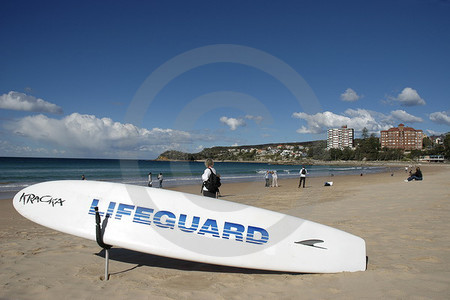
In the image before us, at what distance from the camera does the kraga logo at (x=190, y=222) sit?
425 cm

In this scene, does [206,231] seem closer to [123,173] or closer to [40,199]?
[40,199]

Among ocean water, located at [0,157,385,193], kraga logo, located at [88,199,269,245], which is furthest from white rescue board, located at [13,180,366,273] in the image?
ocean water, located at [0,157,385,193]

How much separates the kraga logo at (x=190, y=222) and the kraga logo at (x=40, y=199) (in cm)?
99

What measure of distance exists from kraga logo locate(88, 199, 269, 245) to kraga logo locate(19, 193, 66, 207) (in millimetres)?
992

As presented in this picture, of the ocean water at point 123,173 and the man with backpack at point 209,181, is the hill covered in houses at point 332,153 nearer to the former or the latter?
the ocean water at point 123,173

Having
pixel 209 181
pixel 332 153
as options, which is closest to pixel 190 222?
pixel 209 181

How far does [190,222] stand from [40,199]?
8.73 feet

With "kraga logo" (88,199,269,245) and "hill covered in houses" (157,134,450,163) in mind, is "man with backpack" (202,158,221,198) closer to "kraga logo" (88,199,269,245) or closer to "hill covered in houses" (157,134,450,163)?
"kraga logo" (88,199,269,245)

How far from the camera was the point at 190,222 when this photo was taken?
4277 millimetres

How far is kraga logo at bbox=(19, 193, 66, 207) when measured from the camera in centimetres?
475

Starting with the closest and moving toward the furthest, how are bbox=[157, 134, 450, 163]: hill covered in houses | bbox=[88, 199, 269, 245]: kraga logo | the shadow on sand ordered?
bbox=[88, 199, 269, 245]: kraga logo, the shadow on sand, bbox=[157, 134, 450, 163]: hill covered in houses

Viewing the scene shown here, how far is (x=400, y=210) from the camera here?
346 inches

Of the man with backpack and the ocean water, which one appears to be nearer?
the man with backpack

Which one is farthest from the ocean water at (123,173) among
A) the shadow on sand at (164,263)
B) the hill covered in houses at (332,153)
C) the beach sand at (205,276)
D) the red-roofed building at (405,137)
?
A: the red-roofed building at (405,137)
